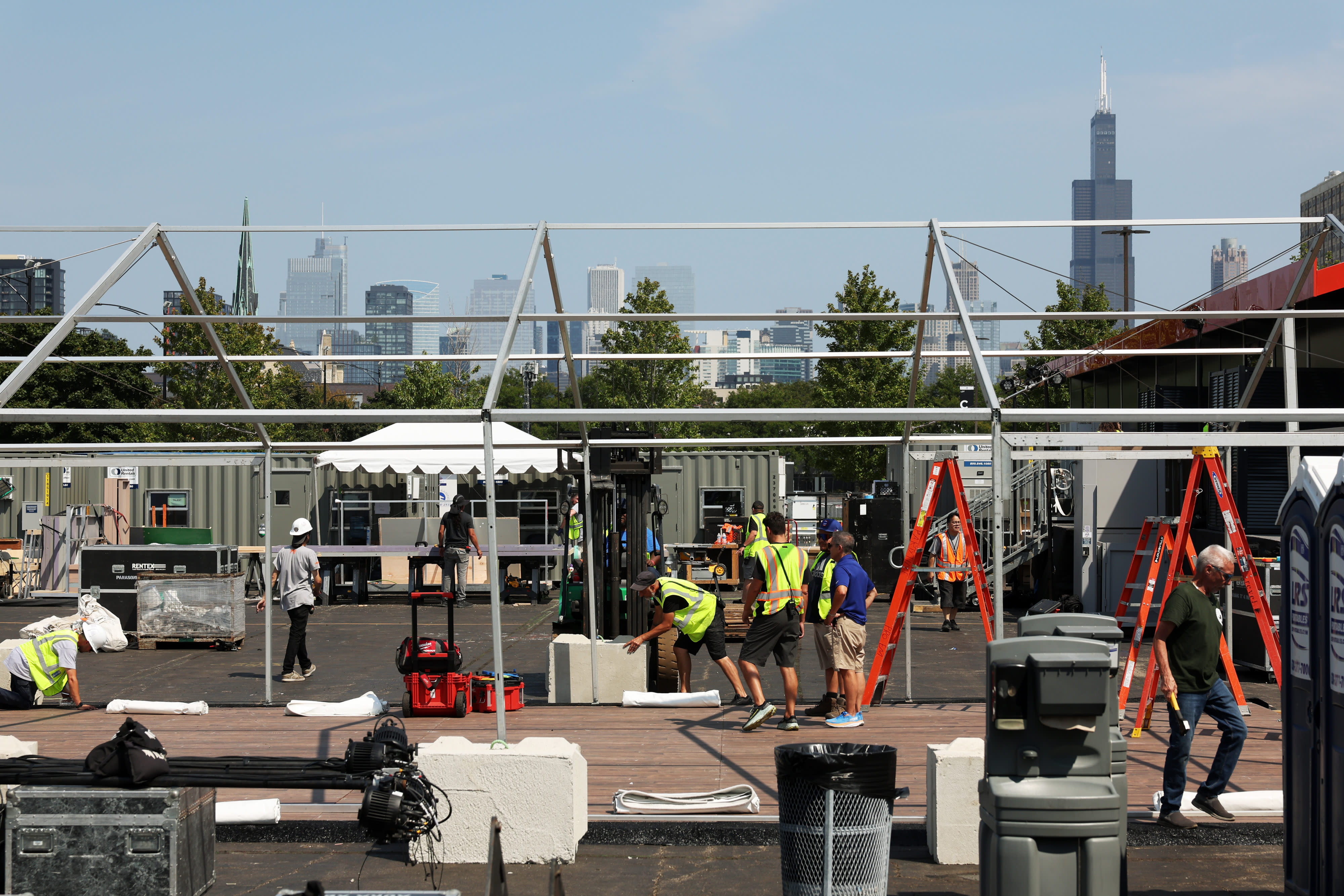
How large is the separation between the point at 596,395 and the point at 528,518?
55.1ft

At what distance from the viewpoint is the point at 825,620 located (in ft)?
33.1

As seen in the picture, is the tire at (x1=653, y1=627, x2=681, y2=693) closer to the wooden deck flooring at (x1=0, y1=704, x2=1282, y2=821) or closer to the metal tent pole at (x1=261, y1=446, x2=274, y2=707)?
the wooden deck flooring at (x1=0, y1=704, x2=1282, y2=821)

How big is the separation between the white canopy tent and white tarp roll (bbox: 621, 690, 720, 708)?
661 centimetres

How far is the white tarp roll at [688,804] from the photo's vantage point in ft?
24.3

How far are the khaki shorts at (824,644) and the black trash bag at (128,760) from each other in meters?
5.59

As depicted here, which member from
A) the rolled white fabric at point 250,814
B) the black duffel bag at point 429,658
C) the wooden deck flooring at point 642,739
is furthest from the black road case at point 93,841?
the black duffel bag at point 429,658

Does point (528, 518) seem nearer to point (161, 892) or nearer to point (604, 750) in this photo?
point (604, 750)

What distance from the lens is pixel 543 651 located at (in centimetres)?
1593

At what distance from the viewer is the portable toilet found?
5.39m

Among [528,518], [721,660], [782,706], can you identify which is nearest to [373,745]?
[721,660]

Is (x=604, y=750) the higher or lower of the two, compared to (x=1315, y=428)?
lower

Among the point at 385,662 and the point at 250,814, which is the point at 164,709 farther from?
the point at 385,662

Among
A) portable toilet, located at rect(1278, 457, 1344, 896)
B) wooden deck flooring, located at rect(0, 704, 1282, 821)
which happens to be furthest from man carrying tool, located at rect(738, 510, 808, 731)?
portable toilet, located at rect(1278, 457, 1344, 896)

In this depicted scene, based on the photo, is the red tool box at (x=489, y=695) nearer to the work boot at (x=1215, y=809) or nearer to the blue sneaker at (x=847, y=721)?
the blue sneaker at (x=847, y=721)
